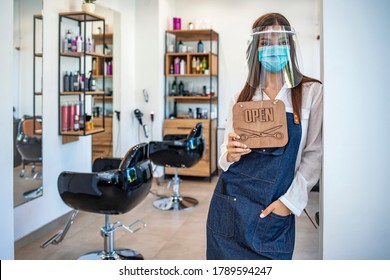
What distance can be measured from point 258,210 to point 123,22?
14.4 ft

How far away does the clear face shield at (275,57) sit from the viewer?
58.3 inches

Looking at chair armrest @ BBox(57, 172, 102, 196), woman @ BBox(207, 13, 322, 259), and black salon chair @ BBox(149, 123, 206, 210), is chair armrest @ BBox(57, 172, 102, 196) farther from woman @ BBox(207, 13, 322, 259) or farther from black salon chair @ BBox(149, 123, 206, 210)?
black salon chair @ BBox(149, 123, 206, 210)

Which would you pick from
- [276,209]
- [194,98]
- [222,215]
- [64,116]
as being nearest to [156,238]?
[64,116]

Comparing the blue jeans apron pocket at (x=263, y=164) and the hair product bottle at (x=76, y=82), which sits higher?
the hair product bottle at (x=76, y=82)

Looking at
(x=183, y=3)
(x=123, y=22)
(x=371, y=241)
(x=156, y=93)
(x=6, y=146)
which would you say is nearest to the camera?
(x=371, y=241)

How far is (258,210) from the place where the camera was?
1487mm

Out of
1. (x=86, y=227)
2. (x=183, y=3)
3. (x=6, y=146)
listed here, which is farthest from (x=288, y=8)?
(x=6, y=146)

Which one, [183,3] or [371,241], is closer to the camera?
[371,241]

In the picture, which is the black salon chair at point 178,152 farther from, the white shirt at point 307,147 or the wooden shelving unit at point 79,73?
the white shirt at point 307,147

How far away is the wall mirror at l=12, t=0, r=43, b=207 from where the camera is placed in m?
3.37

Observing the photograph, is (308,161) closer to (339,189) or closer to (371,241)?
(339,189)

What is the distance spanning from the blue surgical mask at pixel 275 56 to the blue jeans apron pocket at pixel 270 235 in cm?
47

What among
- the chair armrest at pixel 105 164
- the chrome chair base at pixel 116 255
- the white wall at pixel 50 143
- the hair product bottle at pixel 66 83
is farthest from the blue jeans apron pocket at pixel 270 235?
the hair product bottle at pixel 66 83

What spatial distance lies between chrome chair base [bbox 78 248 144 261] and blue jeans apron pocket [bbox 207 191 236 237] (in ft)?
5.62
